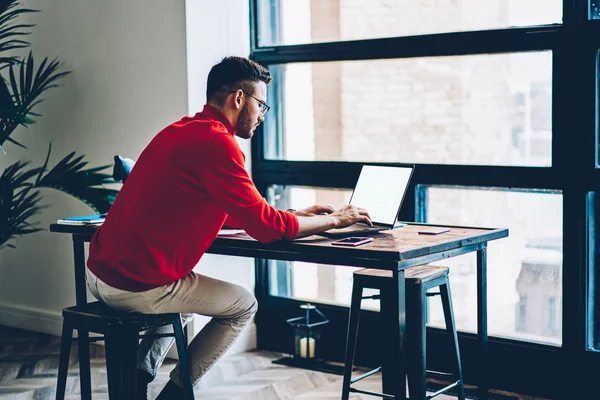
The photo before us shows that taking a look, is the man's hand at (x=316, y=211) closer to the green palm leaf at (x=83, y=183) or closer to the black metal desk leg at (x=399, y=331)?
the black metal desk leg at (x=399, y=331)

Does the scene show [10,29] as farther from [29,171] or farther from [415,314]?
[415,314]

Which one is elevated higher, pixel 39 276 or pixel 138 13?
pixel 138 13

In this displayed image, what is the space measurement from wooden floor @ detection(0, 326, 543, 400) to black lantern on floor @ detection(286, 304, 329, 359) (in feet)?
0.38

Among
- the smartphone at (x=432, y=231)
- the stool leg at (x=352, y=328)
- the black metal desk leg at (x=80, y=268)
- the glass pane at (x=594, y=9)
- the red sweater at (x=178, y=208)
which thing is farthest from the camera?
the black metal desk leg at (x=80, y=268)

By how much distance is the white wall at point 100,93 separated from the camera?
450 centimetres

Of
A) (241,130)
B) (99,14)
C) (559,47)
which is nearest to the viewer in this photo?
(241,130)

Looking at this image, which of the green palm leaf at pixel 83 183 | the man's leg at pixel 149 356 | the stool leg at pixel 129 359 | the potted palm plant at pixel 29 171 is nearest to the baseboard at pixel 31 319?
the potted palm plant at pixel 29 171

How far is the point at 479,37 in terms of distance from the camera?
390cm

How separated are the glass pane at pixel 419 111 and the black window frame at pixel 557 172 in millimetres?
55

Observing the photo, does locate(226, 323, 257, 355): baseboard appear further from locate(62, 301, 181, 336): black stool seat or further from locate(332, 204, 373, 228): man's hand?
locate(332, 204, 373, 228): man's hand

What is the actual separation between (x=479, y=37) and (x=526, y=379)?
149cm

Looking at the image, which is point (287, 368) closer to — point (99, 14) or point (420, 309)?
point (420, 309)

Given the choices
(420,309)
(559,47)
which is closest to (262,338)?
(420,309)

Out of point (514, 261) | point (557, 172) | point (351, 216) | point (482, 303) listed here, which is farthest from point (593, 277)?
point (351, 216)
